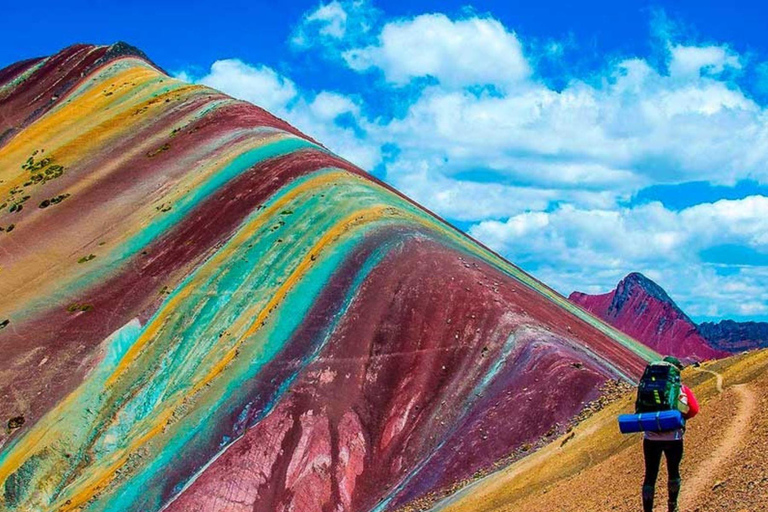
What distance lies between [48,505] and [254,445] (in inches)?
364

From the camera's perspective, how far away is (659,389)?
44.4 ft

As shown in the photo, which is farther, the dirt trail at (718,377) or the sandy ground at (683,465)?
the dirt trail at (718,377)

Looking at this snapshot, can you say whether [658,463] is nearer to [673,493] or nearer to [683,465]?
[673,493]

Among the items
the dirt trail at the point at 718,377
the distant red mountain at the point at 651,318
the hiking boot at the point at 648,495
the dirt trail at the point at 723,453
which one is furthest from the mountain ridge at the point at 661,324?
the hiking boot at the point at 648,495

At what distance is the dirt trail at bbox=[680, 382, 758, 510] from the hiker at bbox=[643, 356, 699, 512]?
1.65 meters

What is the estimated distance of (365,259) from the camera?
132 ft

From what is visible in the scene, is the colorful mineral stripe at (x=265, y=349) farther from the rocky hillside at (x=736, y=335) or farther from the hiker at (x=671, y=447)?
the rocky hillside at (x=736, y=335)

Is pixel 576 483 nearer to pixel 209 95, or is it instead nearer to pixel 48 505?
pixel 48 505

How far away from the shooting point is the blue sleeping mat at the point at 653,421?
13.3m

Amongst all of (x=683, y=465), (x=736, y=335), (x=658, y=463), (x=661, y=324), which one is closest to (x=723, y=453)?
(x=683, y=465)

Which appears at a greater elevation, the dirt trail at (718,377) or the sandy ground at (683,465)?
the dirt trail at (718,377)

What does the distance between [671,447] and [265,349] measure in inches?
1008

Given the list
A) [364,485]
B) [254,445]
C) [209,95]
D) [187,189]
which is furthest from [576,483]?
[209,95]

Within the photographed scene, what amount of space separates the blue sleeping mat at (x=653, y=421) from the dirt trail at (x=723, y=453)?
2798mm
